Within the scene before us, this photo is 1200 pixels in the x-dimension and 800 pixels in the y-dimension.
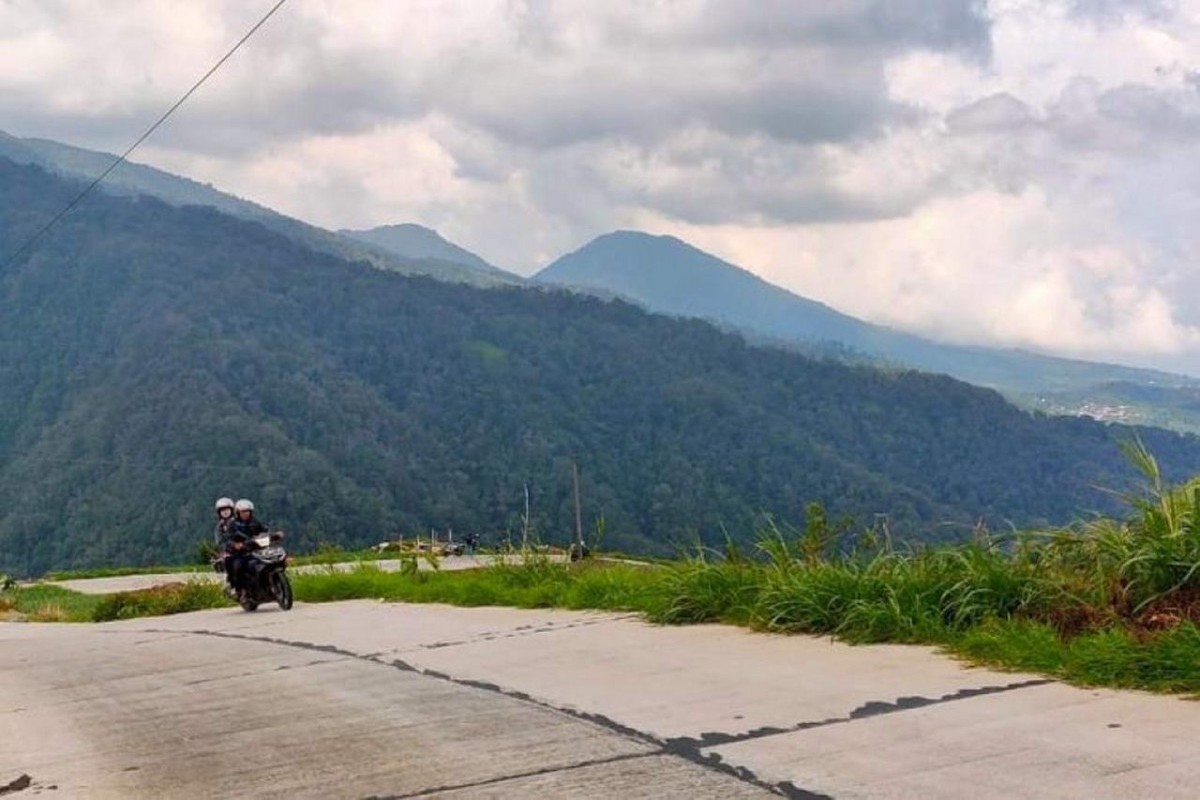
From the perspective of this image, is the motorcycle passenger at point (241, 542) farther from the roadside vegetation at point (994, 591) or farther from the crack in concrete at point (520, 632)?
the crack in concrete at point (520, 632)

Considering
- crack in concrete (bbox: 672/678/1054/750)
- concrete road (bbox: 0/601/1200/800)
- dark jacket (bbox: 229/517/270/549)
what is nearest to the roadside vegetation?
concrete road (bbox: 0/601/1200/800)

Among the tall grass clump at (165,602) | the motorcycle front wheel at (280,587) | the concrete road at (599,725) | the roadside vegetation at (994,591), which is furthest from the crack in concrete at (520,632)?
the tall grass clump at (165,602)

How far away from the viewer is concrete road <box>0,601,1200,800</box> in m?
5.33

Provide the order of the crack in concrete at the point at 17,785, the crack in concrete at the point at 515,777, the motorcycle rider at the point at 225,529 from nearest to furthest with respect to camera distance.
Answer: the crack in concrete at the point at 515,777 < the crack in concrete at the point at 17,785 < the motorcycle rider at the point at 225,529

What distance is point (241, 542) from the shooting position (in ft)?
54.4

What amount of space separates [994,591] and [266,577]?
1057 cm

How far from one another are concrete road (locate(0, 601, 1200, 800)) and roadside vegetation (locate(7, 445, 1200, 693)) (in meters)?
0.26

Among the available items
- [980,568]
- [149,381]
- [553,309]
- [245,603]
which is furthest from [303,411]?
[980,568]

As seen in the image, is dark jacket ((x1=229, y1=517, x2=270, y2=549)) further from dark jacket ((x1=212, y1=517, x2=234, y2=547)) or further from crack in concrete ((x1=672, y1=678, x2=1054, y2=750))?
crack in concrete ((x1=672, y1=678, x2=1054, y2=750))

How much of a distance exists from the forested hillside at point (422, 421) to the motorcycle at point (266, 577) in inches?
2792

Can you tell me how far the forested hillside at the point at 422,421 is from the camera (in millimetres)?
108688

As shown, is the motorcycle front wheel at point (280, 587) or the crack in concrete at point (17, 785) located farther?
the motorcycle front wheel at point (280, 587)

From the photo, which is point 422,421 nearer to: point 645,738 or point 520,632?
point 520,632

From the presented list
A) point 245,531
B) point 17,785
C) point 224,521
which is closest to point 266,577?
point 245,531
